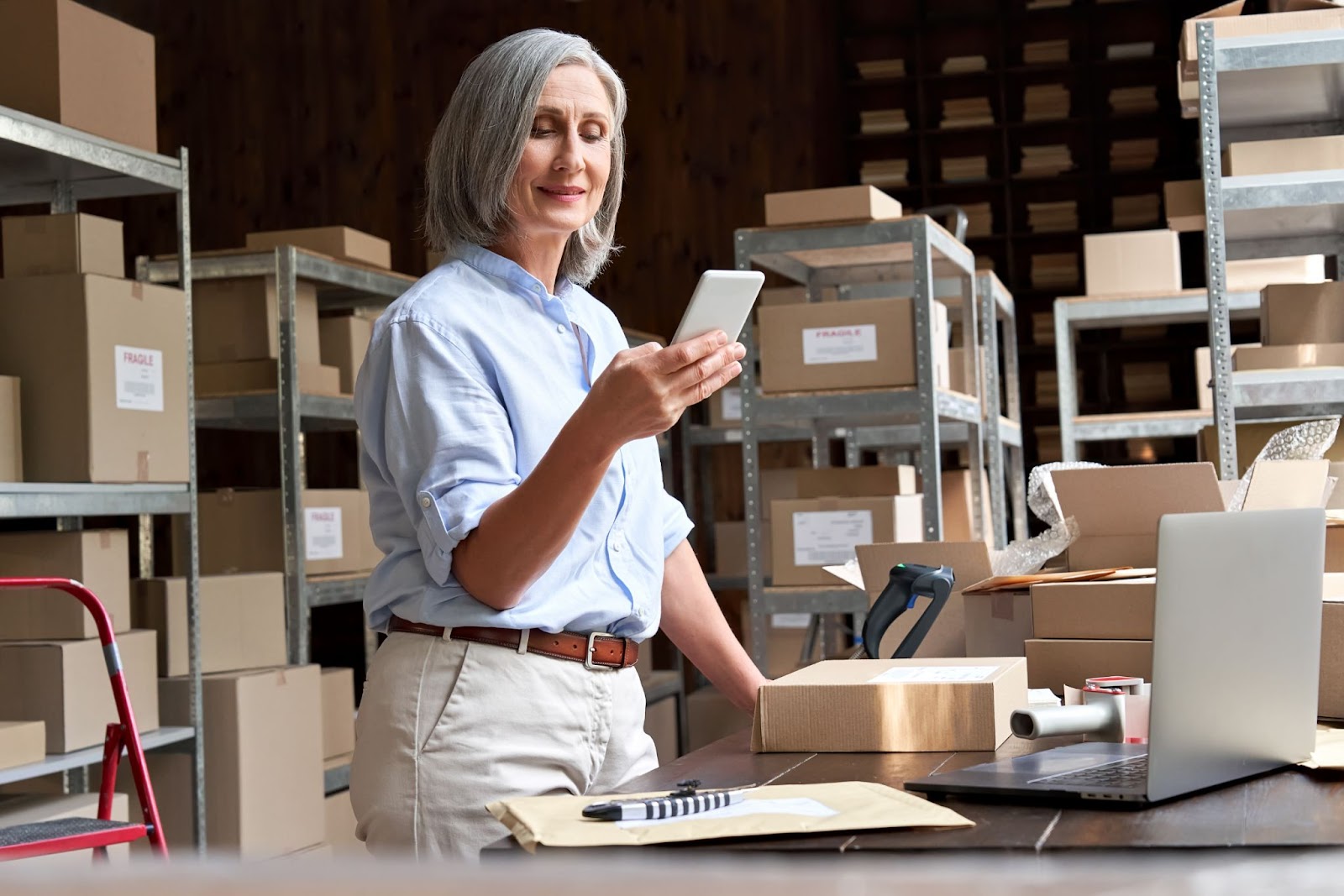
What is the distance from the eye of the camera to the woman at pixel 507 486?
1293 mm

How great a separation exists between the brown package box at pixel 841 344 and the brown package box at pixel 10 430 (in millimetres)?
1649

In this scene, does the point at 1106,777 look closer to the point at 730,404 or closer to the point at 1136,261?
the point at 1136,261

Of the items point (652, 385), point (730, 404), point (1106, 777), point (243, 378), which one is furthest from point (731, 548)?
point (1106, 777)

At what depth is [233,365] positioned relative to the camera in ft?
13.0

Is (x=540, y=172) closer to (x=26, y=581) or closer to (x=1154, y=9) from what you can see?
(x=26, y=581)

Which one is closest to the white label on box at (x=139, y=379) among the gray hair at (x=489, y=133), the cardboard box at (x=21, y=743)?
the cardboard box at (x=21, y=743)

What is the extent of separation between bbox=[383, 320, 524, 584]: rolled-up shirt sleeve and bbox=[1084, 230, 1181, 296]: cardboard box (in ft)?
12.9

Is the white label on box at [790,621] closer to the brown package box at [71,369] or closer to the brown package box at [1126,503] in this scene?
the brown package box at [71,369]

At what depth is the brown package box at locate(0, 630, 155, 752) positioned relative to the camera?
2850 millimetres

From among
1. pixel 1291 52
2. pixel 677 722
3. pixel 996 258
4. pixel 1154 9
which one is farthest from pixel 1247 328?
pixel 1291 52

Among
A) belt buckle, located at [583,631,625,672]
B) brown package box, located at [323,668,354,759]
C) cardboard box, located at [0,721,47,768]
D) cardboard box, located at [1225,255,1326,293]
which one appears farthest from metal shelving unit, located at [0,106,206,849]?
cardboard box, located at [1225,255,1326,293]

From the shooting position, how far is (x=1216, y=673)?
1.04 metres

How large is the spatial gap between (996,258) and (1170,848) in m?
6.77

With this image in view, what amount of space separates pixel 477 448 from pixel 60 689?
74.3 inches
